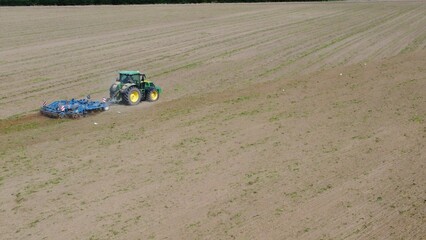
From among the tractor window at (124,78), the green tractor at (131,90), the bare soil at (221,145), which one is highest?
the tractor window at (124,78)

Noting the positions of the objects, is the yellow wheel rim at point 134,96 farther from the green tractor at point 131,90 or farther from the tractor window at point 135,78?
the tractor window at point 135,78

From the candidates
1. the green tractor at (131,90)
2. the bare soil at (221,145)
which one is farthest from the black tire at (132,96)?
the bare soil at (221,145)

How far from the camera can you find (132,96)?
22.0 metres

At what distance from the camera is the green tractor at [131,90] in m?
21.7

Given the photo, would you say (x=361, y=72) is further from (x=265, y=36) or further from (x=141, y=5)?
(x=141, y=5)

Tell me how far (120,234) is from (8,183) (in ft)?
13.8

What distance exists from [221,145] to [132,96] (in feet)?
20.9

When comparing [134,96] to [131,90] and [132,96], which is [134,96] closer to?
[132,96]

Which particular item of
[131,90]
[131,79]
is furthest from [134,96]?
[131,79]

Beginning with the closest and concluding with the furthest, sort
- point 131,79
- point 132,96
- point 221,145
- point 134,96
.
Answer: point 221,145, point 132,96, point 134,96, point 131,79

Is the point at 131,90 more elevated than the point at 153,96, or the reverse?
the point at 131,90

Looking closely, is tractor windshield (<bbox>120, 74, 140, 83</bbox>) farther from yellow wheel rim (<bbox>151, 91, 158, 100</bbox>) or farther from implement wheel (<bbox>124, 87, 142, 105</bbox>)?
yellow wheel rim (<bbox>151, 91, 158, 100</bbox>)

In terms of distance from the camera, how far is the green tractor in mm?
21719

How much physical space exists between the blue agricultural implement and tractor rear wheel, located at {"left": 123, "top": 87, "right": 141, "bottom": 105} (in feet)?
3.83
